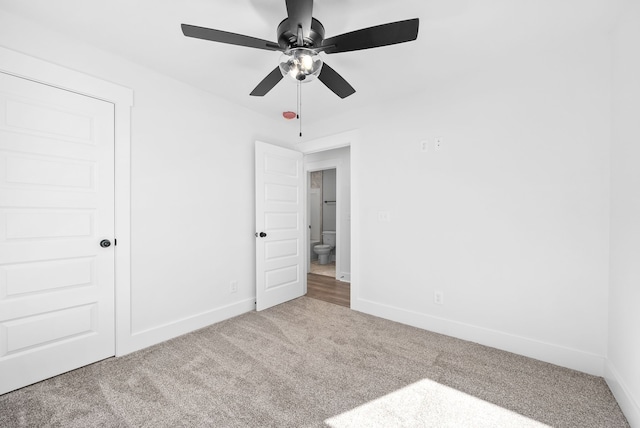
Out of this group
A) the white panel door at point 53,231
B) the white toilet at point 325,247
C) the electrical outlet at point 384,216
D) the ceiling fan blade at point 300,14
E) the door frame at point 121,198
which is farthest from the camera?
the white toilet at point 325,247

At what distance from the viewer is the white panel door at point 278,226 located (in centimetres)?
324

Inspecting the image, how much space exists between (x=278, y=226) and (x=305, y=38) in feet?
7.56

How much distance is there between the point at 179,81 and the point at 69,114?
96 centimetres

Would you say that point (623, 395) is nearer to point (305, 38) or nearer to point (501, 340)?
point (501, 340)

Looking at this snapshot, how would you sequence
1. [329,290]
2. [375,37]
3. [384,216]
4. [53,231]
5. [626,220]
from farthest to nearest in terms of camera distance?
[329,290]
[384,216]
[53,231]
[626,220]
[375,37]

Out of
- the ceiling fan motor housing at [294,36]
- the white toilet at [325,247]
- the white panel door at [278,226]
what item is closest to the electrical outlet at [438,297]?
the white panel door at [278,226]

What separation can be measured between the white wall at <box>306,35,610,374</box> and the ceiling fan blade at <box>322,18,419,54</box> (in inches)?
43.0

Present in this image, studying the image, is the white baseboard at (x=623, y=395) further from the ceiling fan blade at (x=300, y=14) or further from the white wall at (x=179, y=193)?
the white wall at (x=179, y=193)

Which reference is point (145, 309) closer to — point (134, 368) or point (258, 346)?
point (134, 368)

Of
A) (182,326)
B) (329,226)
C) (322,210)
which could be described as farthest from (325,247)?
(182,326)

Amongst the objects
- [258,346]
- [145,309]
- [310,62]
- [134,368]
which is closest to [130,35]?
[310,62]

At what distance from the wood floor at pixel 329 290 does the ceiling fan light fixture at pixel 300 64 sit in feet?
8.77

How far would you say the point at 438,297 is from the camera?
2.63 m

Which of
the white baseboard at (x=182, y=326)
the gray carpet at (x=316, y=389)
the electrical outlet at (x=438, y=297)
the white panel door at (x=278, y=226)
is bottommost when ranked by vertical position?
the gray carpet at (x=316, y=389)
